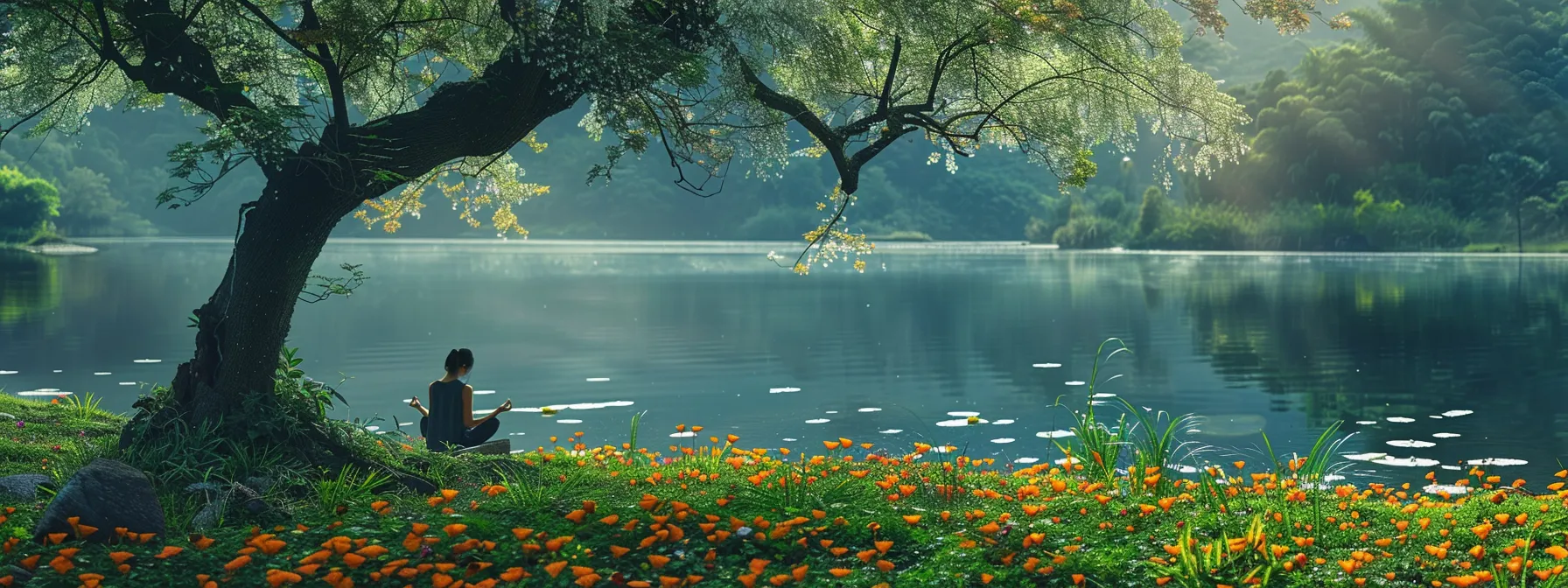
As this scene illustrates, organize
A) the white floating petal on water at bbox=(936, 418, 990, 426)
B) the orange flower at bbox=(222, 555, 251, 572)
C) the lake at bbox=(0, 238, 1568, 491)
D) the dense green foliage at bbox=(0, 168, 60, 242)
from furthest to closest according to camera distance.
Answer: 1. the dense green foliage at bbox=(0, 168, 60, 242)
2. the white floating petal on water at bbox=(936, 418, 990, 426)
3. the lake at bbox=(0, 238, 1568, 491)
4. the orange flower at bbox=(222, 555, 251, 572)

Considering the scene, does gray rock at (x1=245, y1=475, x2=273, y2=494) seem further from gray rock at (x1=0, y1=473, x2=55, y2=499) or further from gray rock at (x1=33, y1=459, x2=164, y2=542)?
gray rock at (x1=33, y1=459, x2=164, y2=542)

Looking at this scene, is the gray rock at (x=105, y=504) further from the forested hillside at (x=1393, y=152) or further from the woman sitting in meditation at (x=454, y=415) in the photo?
the forested hillside at (x=1393, y=152)

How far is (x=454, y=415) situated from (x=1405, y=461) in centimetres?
1168

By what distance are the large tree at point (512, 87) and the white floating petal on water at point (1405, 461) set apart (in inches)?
220

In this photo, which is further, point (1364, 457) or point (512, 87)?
point (1364, 457)

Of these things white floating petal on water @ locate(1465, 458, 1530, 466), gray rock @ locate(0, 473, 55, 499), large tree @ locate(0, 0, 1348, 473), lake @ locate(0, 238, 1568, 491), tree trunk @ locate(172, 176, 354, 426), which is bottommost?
white floating petal on water @ locate(1465, 458, 1530, 466)

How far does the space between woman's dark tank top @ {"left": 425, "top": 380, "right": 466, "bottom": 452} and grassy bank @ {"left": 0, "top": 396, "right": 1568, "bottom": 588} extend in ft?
8.62

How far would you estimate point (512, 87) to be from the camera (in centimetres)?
995

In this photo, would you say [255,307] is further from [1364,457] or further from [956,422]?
[1364,457]

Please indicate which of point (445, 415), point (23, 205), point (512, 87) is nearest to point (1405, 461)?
point (445, 415)

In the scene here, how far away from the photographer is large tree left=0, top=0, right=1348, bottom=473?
31.9 ft

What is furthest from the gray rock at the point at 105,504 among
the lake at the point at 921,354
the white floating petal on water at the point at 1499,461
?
the white floating petal on water at the point at 1499,461

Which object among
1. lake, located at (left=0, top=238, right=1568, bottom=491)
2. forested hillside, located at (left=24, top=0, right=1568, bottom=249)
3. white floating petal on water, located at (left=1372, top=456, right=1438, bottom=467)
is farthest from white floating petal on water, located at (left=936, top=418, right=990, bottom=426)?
forested hillside, located at (left=24, top=0, right=1568, bottom=249)

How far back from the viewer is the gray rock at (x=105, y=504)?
708 centimetres
